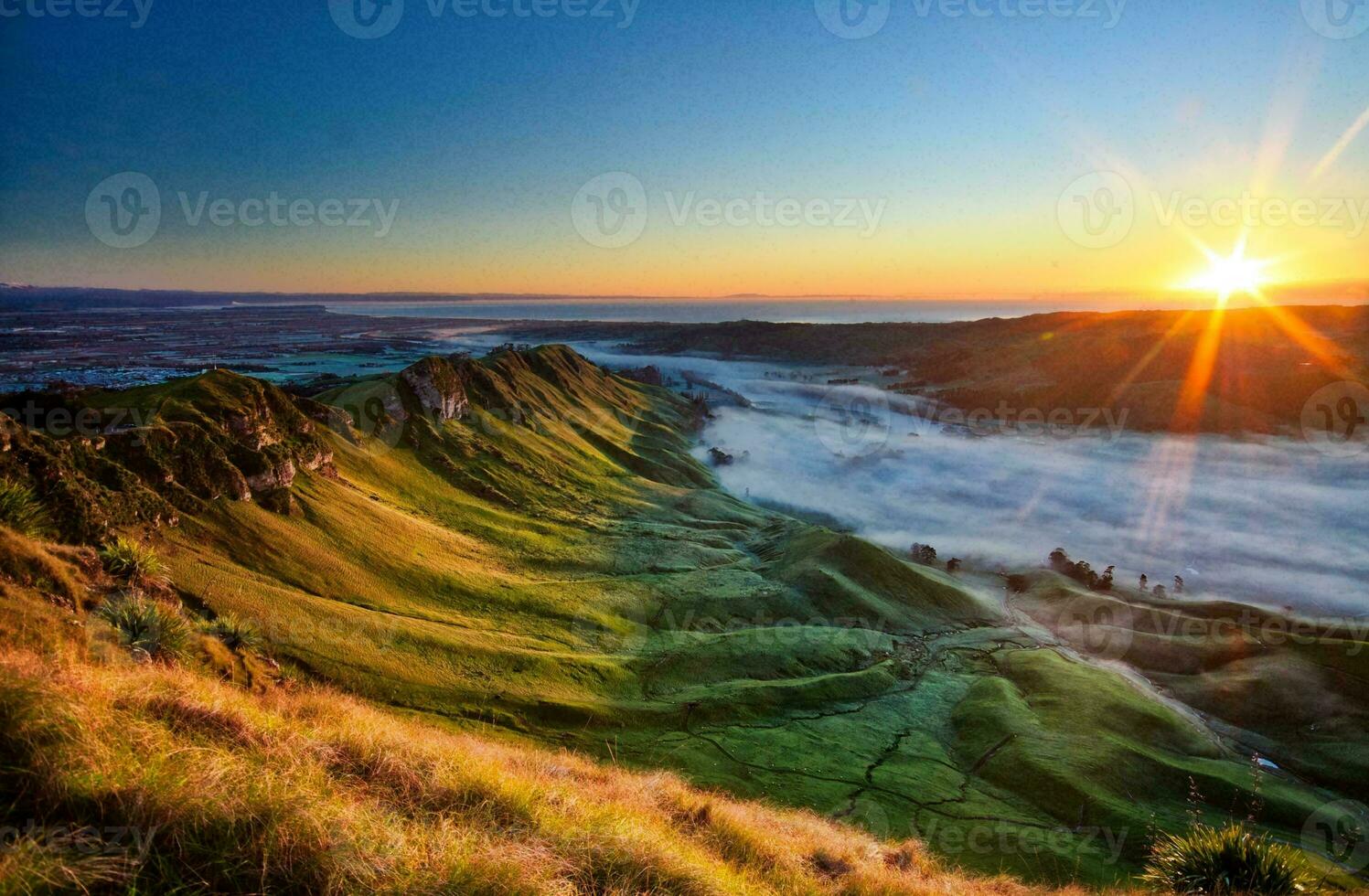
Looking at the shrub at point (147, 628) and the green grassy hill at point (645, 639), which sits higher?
the shrub at point (147, 628)

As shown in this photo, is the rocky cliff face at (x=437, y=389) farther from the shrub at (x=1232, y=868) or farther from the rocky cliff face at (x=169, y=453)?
the shrub at (x=1232, y=868)

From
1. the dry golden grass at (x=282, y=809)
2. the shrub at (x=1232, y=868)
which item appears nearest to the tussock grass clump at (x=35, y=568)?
the dry golden grass at (x=282, y=809)

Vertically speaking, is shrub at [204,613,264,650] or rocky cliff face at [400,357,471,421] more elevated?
rocky cliff face at [400,357,471,421]

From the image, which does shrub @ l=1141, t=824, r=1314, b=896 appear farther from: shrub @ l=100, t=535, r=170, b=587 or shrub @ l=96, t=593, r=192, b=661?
shrub @ l=100, t=535, r=170, b=587

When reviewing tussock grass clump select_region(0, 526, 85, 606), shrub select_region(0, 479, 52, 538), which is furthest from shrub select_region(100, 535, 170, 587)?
tussock grass clump select_region(0, 526, 85, 606)

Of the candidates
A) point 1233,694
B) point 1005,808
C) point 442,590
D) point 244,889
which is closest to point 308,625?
point 442,590
